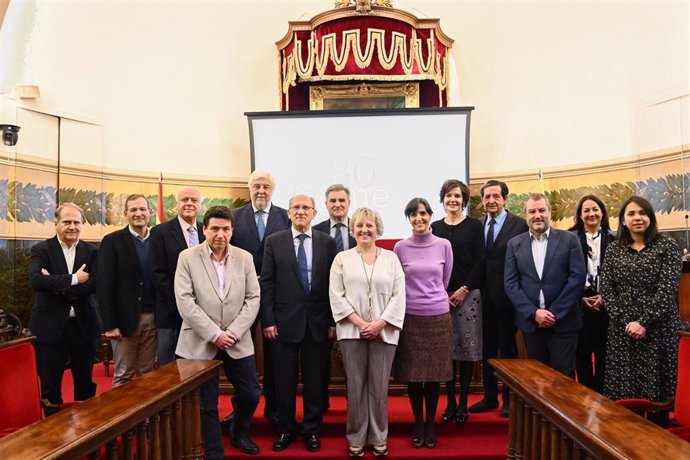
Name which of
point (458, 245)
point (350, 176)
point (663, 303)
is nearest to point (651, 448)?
point (663, 303)

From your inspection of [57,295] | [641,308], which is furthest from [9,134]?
[641,308]

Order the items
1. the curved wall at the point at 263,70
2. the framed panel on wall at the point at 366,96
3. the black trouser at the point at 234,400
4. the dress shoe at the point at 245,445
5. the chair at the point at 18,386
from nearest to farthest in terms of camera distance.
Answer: the chair at the point at 18,386 → the black trouser at the point at 234,400 → the dress shoe at the point at 245,445 → the curved wall at the point at 263,70 → the framed panel on wall at the point at 366,96

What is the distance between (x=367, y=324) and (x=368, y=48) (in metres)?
3.76

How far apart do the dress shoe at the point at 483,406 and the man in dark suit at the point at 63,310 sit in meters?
2.17

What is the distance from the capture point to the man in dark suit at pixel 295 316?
9.96 ft

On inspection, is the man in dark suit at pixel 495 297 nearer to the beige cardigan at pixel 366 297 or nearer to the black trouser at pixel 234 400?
the beige cardigan at pixel 366 297

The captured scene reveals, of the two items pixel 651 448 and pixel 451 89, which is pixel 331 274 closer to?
pixel 651 448

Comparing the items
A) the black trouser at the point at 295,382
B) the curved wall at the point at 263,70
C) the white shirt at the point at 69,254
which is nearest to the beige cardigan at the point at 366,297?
the black trouser at the point at 295,382

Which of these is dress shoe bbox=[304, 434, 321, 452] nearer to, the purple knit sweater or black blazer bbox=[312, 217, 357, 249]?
the purple knit sweater

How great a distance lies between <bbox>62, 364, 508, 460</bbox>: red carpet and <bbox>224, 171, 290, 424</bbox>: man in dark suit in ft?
0.86

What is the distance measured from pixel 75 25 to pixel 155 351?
14.7ft

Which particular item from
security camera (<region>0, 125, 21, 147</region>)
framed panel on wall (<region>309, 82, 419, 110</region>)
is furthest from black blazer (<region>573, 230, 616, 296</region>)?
security camera (<region>0, 125, 21, 147</region>)

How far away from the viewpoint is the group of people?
286 cm

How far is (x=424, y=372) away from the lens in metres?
3.02
